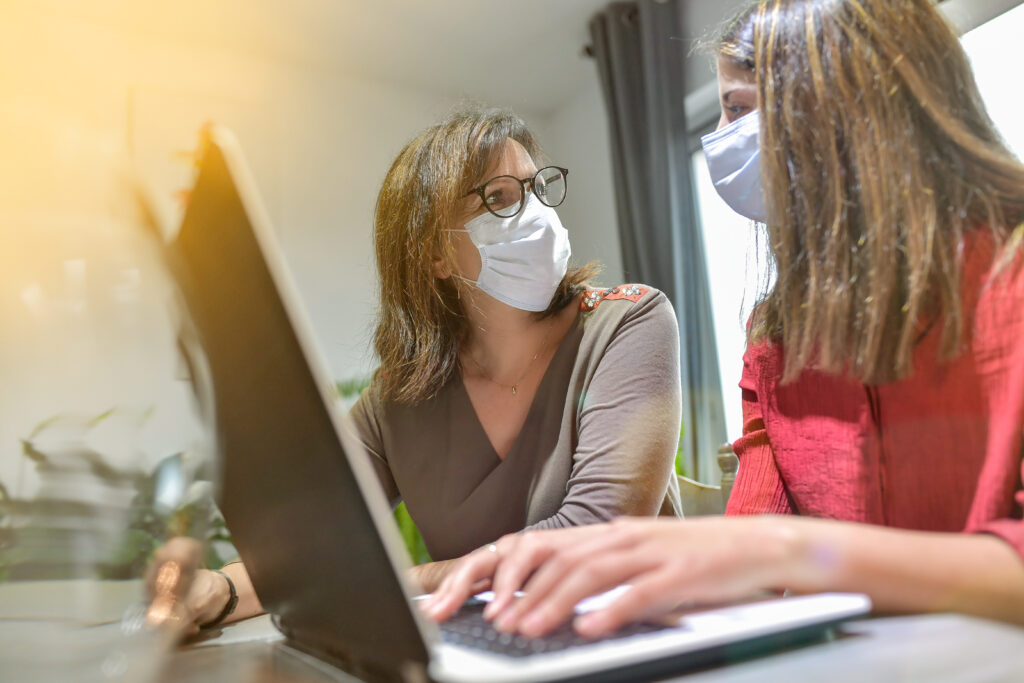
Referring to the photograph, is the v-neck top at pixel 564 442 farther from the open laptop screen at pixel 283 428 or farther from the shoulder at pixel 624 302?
the open laptop screen at pixel 283 428

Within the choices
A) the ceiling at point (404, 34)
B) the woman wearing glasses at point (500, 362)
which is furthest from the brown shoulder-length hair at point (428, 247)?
the ceiling at point (404, 34)

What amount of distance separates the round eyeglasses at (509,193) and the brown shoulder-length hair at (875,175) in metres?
0.52

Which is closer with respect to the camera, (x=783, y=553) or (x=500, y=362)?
(x=783, y=553)

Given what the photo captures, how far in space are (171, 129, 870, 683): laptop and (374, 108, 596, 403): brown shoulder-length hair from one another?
2.33ft

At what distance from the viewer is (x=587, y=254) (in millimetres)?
1333

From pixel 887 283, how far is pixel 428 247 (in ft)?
2.43

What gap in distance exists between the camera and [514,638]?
0.38 m

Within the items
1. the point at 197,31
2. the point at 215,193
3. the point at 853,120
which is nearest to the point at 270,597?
the point at 215,193

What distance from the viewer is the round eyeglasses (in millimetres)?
1147

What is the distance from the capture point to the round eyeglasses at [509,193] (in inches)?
45.2

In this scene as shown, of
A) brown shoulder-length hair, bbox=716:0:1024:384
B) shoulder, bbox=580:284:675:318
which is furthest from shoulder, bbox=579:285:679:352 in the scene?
brown shoulder-length hair, bbox=716:0:1024:384

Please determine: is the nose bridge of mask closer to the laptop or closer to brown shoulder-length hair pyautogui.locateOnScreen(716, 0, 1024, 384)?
brown shoulder-length hair pyautogui.locateOnScreen(716, 0, 1024, 384)

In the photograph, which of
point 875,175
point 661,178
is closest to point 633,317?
point 875,175

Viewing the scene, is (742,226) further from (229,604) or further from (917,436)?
(229,604)
